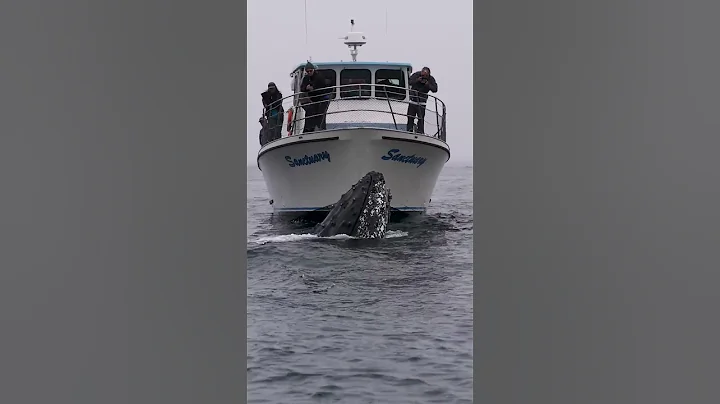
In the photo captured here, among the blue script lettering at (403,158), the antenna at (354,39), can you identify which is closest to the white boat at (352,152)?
the blue script lettering at (403,158)

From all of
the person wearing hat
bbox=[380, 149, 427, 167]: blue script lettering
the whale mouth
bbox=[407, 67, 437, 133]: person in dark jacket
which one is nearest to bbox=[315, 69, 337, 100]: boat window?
the person wearing hat

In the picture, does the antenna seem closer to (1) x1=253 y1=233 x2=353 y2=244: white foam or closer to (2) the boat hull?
(2) the boat hull

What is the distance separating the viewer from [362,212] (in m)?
7.99

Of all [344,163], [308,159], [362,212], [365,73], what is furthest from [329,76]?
[362,212]

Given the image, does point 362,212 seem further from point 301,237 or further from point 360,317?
point 360,317

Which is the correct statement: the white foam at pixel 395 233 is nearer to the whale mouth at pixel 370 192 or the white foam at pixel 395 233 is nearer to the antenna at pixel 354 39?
the whale mouth at pixel 370 192
